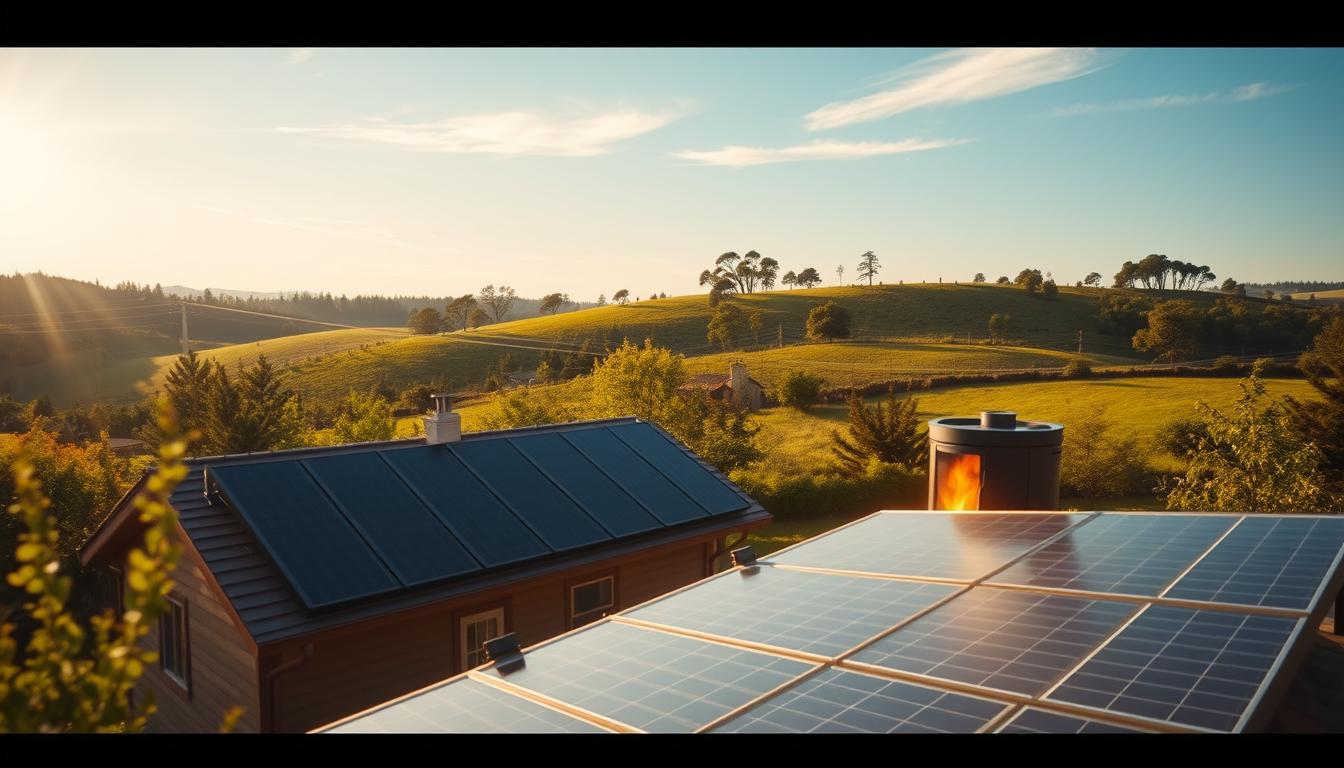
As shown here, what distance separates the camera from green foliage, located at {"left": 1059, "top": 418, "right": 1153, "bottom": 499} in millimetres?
30547

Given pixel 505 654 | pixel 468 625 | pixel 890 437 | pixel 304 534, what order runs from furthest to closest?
pixel 890 437 → pixel 468 625 → pixel 304 534 → pixel 505 654

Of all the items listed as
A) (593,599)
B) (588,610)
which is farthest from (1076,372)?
(588,610)

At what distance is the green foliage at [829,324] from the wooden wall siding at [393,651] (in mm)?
64678

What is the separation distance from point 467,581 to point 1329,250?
8656cm

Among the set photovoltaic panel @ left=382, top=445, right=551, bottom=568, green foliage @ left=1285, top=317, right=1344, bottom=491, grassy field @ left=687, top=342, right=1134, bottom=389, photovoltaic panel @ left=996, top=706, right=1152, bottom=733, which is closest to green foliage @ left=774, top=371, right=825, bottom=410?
grassy field @ left=687, top=342, right=1134, bottom=389

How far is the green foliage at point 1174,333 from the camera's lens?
207 ft

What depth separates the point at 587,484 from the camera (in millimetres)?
14109

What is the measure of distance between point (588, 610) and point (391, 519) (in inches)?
146

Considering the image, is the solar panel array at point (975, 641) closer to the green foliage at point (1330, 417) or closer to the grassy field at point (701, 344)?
the green foliage at point (1330, 417)

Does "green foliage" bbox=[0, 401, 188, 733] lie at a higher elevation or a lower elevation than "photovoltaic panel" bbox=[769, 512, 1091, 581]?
higher

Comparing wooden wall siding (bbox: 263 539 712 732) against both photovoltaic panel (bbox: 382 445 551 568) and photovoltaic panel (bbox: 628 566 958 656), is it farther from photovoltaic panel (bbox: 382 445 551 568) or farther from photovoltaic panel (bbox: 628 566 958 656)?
photovoltaic panel (bbox: 628 566 958 656)

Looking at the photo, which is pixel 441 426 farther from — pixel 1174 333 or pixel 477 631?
pixel 1174 333

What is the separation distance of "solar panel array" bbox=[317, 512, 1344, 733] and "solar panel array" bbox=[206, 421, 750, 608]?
4693mm
